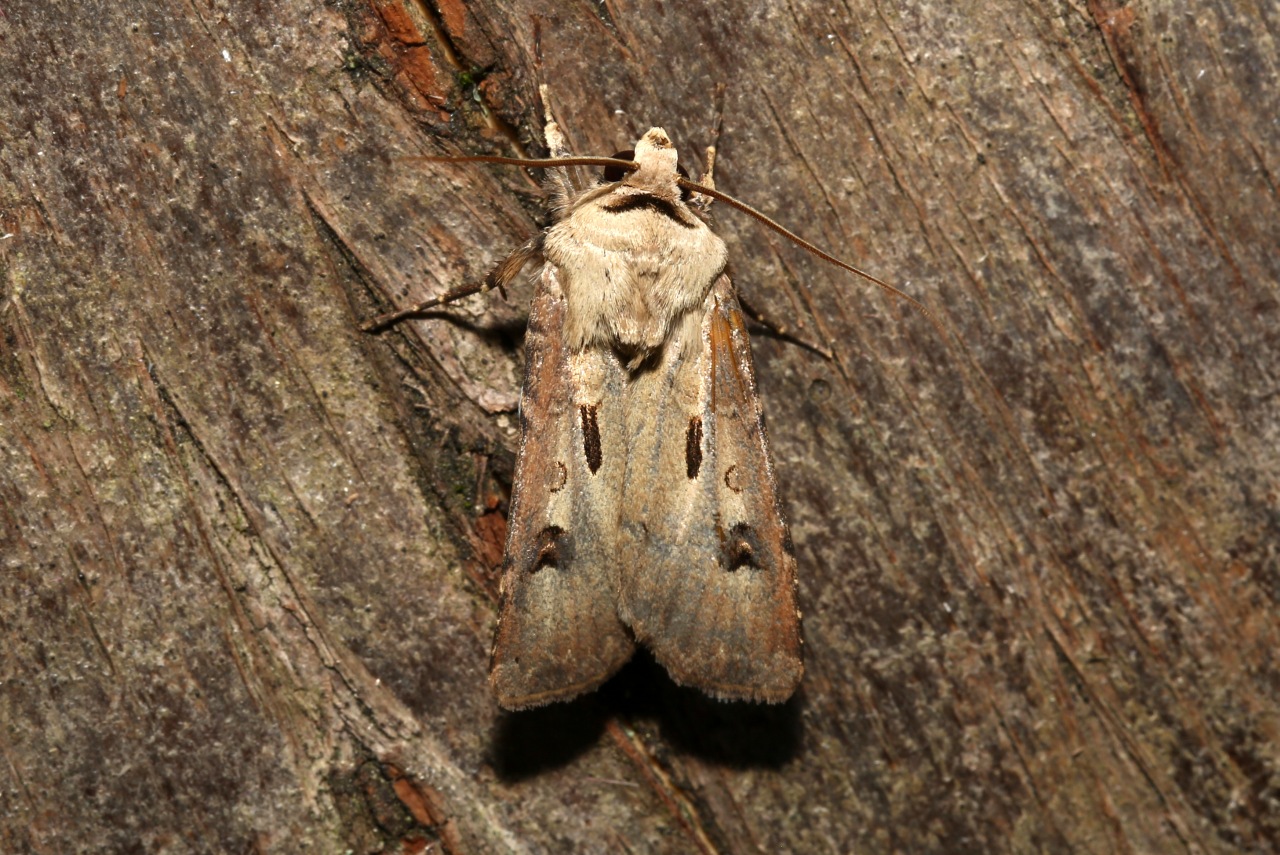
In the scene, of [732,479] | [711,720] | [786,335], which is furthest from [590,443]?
[711,720]

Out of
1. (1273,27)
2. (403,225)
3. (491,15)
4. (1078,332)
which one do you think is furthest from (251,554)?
(1273,27)

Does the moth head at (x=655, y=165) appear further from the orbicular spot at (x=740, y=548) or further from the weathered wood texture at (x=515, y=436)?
the orbicular spot at (x=740, y=548)

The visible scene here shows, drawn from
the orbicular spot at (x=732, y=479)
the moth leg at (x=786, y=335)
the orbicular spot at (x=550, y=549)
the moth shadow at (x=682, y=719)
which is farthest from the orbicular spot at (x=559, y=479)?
the moth leg at (x=786, y=335)

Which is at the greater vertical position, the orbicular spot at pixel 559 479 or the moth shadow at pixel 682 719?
the orbicular spot at pixel 559 479

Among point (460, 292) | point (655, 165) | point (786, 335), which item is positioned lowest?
point (460, 292)

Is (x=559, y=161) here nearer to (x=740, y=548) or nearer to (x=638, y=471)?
(x=638, y=471)

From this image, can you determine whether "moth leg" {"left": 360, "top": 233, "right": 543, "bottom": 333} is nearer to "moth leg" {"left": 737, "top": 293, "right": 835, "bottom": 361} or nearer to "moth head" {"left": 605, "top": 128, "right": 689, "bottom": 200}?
"moth head" {"left": 605, "top": 128, "right": 689, "bottom": 200}

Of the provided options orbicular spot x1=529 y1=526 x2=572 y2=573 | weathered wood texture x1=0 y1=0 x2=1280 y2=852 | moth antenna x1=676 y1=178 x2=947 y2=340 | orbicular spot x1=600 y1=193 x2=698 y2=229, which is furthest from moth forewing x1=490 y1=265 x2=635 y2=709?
moth antenna x1=676 y1=178 x2=947 y2=340

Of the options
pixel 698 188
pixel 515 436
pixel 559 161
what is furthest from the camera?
pixel 515 436
